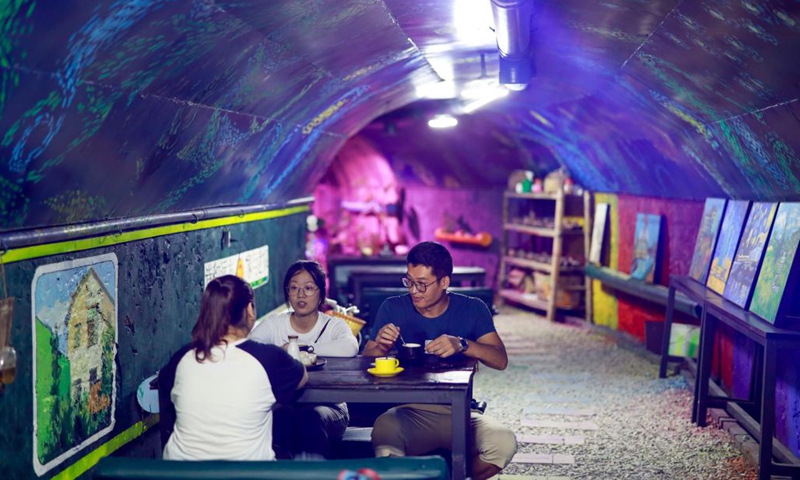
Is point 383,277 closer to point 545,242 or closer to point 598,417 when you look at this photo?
point 598,417

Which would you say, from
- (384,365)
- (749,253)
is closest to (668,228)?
(749,253)

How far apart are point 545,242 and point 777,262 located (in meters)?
9.69

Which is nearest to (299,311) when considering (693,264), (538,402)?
(538,402)

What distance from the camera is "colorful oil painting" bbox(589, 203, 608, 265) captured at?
1350cm

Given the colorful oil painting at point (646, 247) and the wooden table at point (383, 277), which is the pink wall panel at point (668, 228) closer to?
the colorful oil painting at point (646, 247)

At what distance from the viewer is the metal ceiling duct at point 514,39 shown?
5.10 meters

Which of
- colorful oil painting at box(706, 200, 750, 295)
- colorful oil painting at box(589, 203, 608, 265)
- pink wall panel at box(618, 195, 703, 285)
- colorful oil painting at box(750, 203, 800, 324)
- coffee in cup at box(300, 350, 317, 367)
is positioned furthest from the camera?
colorful oil painting at box(589, 203, 608, 265)

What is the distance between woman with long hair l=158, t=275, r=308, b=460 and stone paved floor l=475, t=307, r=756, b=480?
9.97 feet

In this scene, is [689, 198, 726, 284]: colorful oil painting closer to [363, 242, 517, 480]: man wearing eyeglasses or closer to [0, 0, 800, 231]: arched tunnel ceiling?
[0, 0, 800, 231]: arched tunnel ceiling

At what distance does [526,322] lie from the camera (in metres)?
14.4

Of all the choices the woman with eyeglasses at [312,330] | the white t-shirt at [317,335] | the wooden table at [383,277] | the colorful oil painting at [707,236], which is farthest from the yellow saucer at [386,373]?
the wooden table at [383,277]

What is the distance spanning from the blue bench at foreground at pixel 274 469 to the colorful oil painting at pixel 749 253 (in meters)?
4.21

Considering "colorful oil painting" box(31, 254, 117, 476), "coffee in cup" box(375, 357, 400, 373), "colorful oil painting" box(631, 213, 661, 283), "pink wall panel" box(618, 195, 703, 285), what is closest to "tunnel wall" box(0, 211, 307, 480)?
"colorful oil painting" box(31, 254, 117, 476)

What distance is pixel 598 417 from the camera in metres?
8.24
